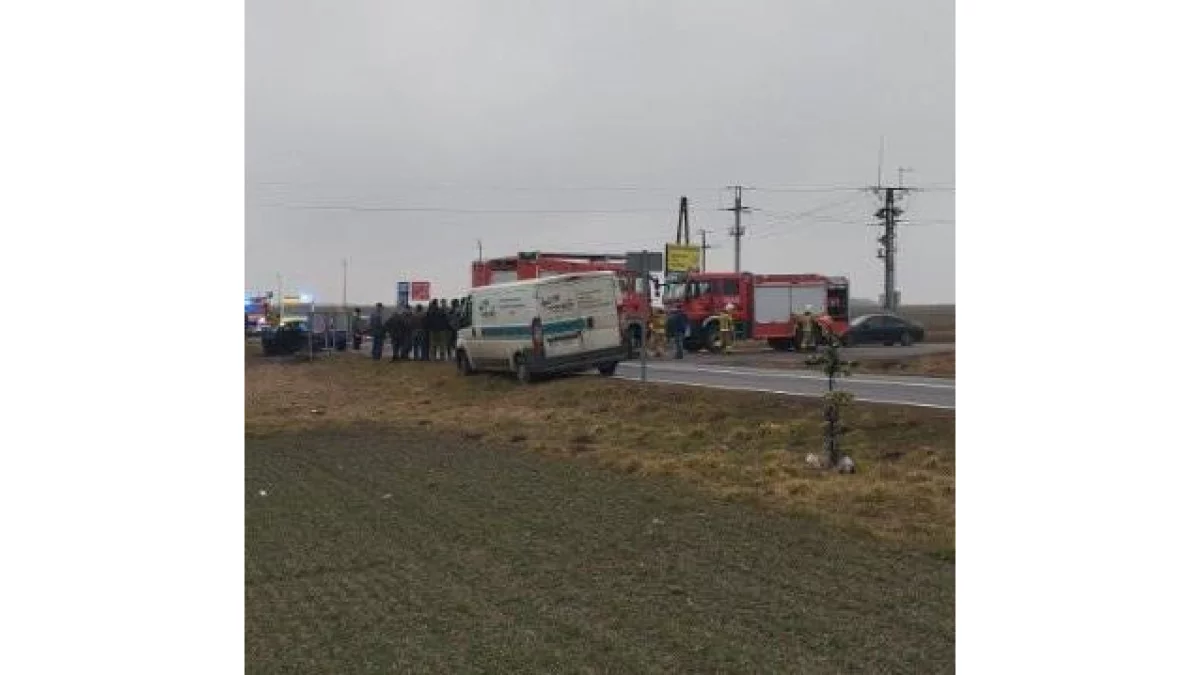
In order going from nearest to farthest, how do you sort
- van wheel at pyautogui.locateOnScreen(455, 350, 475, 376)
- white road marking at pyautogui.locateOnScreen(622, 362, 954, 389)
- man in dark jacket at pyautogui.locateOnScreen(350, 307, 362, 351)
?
1. white road marking at pyautogui.locateOnScreen(622, 362, 954, 389)
2. van wheel at pyautogui.locateOnScreen(455, 350, 475, 376)
3. man in dark jacket at pyautogui.locateOnScreen(350, 307, 362, 351)

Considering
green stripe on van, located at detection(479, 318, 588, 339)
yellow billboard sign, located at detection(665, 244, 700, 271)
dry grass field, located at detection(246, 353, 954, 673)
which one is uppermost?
yellow billboard sign, located at detection(665, 244, 700, 271)

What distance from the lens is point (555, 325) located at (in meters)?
18.8

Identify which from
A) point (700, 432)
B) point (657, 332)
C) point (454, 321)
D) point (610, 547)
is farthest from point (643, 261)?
point (657, 332)

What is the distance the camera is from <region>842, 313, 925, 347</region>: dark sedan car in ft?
114

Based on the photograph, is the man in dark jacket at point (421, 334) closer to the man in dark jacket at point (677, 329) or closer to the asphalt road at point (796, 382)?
the asphalt road at point (796, 382)

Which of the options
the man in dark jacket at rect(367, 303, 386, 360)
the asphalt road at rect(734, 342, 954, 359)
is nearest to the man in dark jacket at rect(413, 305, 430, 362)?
the man in dark jacket at rect(367, 303, 386, 360)

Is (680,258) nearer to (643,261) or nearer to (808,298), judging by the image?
(643,261)

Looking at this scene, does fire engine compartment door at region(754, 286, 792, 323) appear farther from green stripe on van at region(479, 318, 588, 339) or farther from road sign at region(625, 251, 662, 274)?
road sign at region(625, 251, 662, 274)

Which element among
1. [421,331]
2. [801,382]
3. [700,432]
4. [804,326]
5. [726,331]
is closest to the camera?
[700,432]

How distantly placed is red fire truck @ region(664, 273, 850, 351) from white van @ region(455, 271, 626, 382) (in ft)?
39.4

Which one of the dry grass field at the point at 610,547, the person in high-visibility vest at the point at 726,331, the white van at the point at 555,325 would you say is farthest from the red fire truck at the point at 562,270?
the dry grass field at the point at 610,547

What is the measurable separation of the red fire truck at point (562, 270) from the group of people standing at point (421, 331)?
1689 mm

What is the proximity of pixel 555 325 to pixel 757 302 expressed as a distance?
49.3ft

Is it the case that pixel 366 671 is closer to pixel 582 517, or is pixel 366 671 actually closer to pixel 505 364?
pixel 582 517
